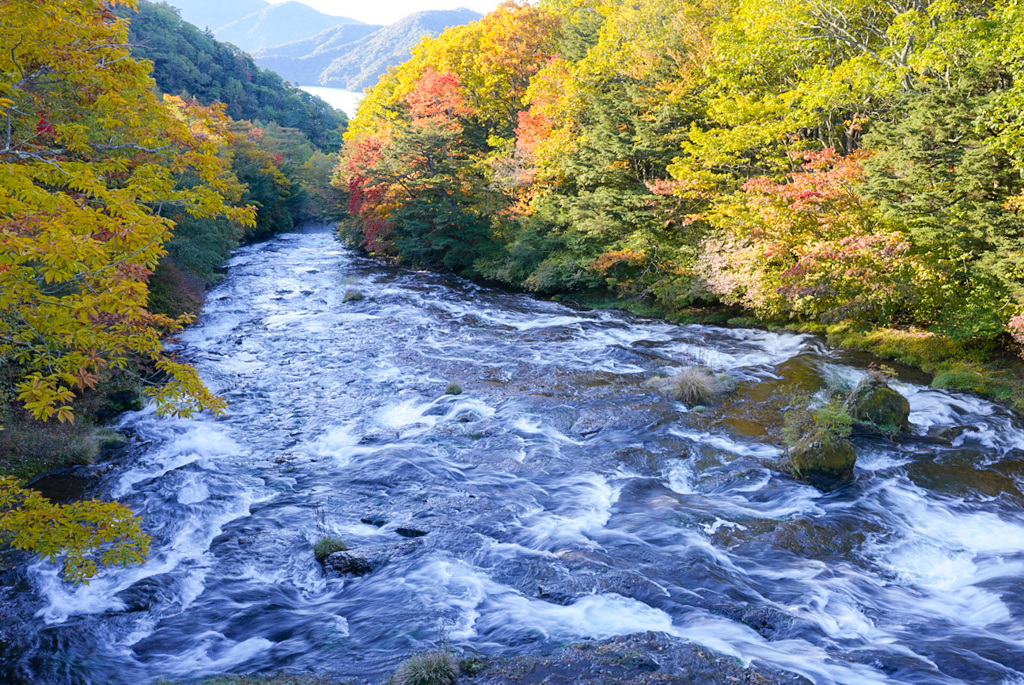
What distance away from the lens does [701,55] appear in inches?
875

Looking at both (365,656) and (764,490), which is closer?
(365,656)

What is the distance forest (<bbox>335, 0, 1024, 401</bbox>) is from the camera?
1422cm

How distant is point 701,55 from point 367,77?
571ft

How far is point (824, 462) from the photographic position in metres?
9.92

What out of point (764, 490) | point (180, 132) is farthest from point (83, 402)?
point (764, 490)

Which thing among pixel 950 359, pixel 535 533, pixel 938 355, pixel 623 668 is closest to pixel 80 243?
pixel 623 668

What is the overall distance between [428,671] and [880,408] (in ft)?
33.3

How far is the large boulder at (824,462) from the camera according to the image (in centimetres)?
986

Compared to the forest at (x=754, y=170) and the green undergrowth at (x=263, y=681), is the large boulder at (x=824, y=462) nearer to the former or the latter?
the forest at (x=754, y=170)

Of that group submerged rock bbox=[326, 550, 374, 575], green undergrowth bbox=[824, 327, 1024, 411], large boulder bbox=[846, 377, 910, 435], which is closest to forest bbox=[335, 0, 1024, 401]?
green undergrowth bbox=[824, 327, 1024, 411]

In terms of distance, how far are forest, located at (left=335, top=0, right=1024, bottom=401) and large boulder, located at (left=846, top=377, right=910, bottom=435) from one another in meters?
3.53

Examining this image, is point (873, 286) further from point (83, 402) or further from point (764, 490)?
point (83, 402)

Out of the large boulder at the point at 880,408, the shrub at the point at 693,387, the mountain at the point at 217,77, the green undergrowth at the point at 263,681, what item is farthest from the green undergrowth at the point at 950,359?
the mountain at the point at 217,77

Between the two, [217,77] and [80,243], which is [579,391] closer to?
[80,243]
